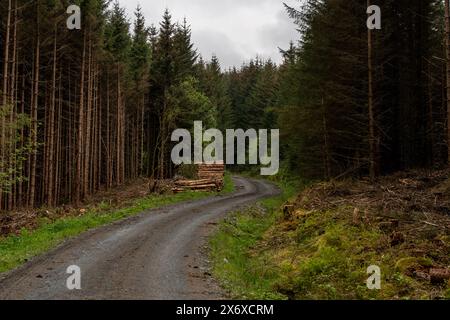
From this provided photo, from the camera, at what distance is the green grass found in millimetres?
13227

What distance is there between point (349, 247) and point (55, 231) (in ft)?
37.9

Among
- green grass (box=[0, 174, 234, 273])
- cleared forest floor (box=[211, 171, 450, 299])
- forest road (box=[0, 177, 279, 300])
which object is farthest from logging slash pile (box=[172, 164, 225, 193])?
cleared forest floor (box=[211, 171, 450, 299])

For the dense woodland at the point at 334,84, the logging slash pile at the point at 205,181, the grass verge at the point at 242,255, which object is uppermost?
the dense woodland at the point at 334,84

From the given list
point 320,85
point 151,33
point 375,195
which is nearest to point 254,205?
point 320,85

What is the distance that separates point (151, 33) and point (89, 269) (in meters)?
59.3

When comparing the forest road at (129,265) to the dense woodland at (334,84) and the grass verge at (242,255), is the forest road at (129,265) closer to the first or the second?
the grass verge at (242,255)

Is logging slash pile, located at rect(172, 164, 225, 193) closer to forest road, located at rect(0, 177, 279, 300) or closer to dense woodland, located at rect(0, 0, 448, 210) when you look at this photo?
dense woodland, located at rect(0, 0, 448, 210)

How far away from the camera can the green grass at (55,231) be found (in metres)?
13.2

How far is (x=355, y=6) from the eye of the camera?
2298 centimetres

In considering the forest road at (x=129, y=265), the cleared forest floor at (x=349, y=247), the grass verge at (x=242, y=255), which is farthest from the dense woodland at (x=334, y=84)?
the forest road at (x=129, y=265)

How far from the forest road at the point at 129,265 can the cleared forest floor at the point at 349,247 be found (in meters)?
0.80

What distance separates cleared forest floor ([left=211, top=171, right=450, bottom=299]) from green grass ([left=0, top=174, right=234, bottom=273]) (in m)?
5.66

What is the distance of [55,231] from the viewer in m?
17.0

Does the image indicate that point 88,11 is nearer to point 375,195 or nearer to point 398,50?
point 398,50
